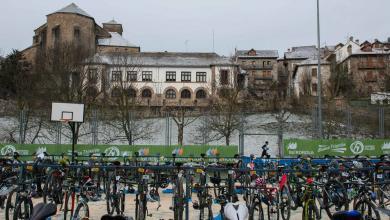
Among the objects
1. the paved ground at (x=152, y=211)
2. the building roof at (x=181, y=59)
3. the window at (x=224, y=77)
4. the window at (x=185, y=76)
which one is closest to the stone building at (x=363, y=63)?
the building roof at (x=181, y=59)

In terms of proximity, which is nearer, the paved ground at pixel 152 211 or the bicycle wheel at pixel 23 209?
the bicycle wheel at pixel 23 209

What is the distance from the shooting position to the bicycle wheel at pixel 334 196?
31.2 ft

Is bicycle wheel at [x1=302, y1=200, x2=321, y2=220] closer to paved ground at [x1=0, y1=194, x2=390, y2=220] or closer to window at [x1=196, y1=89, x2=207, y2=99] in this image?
paved ground at [x1=0, y1=194, x2=390, y2=220]

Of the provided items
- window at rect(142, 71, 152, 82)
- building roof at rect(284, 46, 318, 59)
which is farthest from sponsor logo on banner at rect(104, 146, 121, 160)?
building roof at rect(284, 46, 318, 59)

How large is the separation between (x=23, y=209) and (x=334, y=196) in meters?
6.45

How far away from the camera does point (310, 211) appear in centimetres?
868

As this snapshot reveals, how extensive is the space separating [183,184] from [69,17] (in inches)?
2936

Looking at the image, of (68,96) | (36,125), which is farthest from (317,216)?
(68,96)

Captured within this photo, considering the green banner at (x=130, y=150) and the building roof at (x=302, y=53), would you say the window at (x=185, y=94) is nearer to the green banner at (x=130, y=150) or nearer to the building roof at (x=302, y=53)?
the building roof at (x=302, y=53)

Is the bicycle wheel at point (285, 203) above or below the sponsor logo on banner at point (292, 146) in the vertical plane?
below

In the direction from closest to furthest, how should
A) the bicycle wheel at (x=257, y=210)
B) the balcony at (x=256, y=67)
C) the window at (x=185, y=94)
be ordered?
1. the bicycle wheel at (x=257, y=210)
2. the window at (x=185, y=94)
3. the balcony at (x=256, y=67)

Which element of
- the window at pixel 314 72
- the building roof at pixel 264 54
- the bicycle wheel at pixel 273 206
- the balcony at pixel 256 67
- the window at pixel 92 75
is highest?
the building roof at pixel 264 54

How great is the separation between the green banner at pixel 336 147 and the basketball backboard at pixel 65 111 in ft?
36.5

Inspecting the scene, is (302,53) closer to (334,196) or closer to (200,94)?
(200,94)
